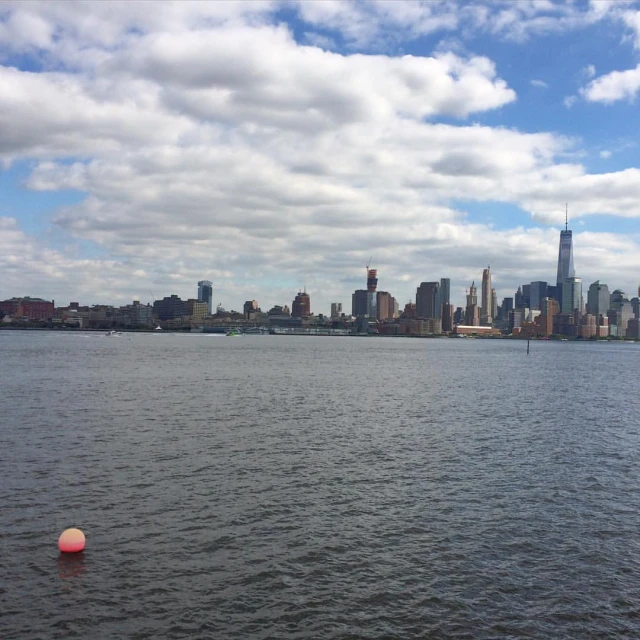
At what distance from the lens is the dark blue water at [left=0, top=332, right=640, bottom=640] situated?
66.7 feet

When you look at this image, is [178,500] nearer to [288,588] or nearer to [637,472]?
[288,588]

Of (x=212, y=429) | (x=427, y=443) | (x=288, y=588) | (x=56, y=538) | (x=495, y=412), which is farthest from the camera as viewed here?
(x=495, y=412)

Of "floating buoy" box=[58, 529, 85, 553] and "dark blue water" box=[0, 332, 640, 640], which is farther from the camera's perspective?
"floating buoy" box=[58, 529, 85, 553]

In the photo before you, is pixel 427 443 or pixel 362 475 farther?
pixel 427 443

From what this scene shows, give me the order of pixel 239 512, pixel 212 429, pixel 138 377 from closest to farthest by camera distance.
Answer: pixel 239 512 → pixel 212 429 → pixel 138 377

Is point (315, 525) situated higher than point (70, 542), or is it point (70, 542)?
point (70, 542)

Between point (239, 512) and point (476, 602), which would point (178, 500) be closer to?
point (239, 512)

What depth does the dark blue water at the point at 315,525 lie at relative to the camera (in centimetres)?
2033

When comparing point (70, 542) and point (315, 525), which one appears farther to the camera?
point (315, 525)

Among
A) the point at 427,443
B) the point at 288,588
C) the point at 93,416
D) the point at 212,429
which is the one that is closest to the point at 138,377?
the point at 93,416

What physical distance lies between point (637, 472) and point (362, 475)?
685 inches

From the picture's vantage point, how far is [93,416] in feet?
185

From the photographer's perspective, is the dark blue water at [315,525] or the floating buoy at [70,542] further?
the floating buoy at [70,542]

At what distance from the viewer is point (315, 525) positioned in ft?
93.1
